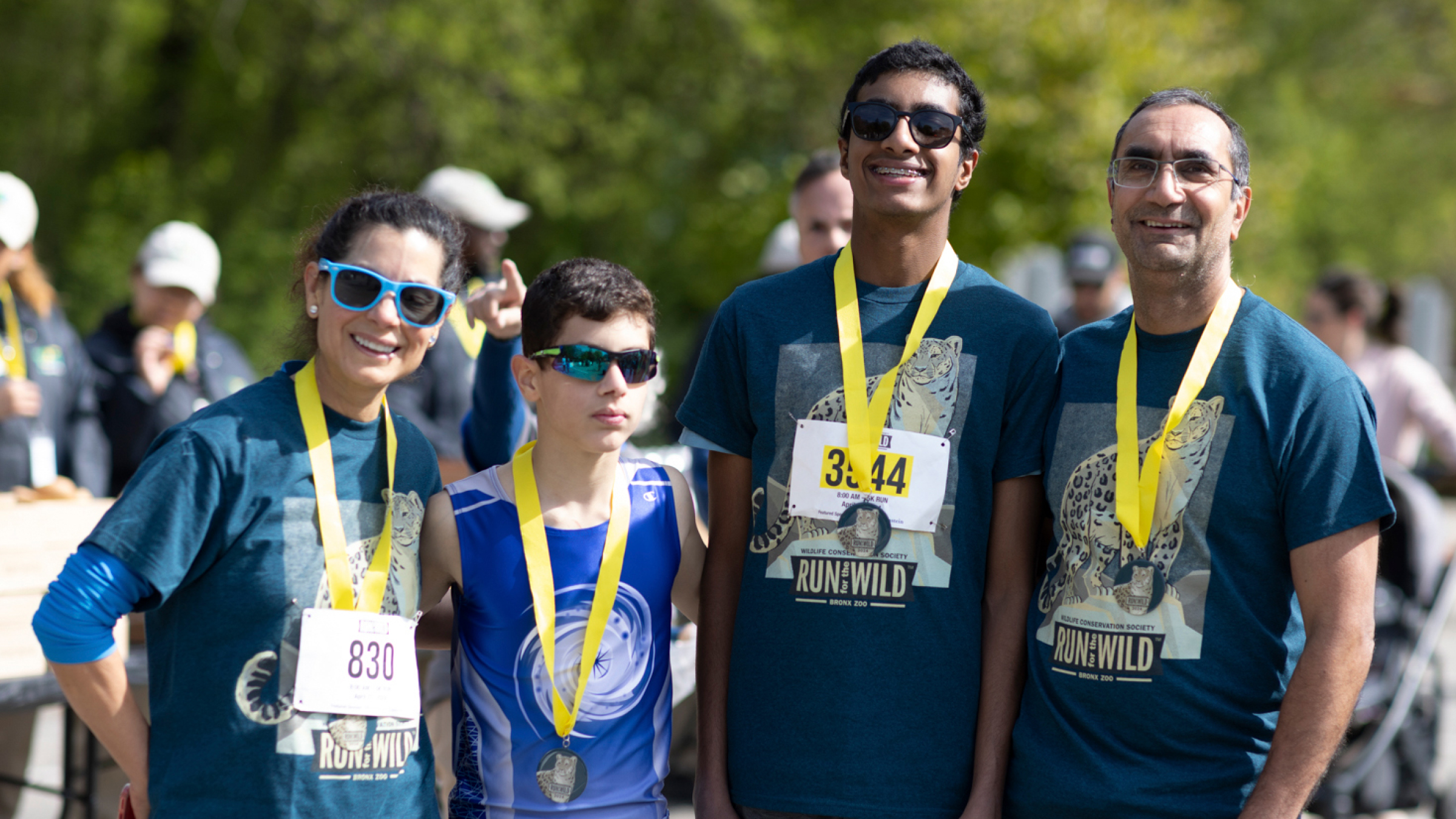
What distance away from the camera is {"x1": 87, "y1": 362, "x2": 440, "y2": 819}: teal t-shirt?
235cm

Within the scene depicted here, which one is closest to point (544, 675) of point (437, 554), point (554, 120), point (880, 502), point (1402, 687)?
point (437, 554)

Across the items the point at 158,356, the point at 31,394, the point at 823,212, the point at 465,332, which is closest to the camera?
the point at 823,212

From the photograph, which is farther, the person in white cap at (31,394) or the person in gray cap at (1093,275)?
the person in gray cap at (1093,275)

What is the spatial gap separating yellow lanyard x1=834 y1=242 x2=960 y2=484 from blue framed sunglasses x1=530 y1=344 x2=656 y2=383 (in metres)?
0.44

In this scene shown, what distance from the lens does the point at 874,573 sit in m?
2.53

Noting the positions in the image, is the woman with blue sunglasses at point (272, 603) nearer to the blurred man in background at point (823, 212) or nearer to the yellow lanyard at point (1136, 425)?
the yellow lanyard at point (1136, 425)

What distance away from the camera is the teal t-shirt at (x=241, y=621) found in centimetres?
235

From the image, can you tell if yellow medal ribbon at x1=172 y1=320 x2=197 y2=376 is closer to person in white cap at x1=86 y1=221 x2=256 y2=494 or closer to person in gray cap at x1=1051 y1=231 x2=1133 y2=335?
person in white cap at x1=86 y1=221 x2=256 y2=494

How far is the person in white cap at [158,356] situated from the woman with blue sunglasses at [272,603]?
10.9 feet

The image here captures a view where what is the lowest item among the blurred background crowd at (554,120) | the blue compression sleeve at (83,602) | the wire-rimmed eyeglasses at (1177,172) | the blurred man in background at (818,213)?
the blue compression sleeve at (83,602)

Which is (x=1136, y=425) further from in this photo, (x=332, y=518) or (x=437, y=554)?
(x=332, y=518)

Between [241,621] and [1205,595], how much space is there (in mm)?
1814

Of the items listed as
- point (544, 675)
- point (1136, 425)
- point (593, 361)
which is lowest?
point (544, 675)

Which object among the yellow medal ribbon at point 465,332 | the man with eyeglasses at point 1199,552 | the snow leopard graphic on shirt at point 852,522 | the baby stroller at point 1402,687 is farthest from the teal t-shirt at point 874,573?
the baby stroller at point 1402,687
